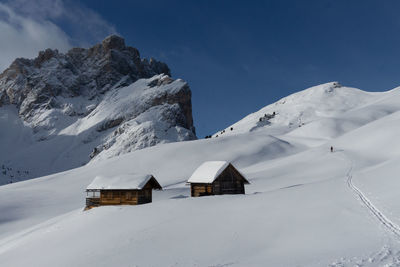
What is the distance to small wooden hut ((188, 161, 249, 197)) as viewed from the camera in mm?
32375

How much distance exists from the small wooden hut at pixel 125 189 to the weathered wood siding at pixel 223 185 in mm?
4883

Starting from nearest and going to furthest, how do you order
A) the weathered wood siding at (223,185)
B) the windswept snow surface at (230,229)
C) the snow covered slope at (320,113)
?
the windswept snow surface at (230,229) → the weathered wood siding at (223,185) → the snow covered slope at (320,113)

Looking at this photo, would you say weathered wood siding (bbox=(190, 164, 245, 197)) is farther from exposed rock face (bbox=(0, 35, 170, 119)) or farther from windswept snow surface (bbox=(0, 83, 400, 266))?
exposed rock face (bbox=(0, 35, 170, 119))

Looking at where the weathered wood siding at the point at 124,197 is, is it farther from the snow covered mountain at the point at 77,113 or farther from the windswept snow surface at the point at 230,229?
the snow covered mountain at the point at 77,113

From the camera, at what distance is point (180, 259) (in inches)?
523

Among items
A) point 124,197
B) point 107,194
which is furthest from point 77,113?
point 124,197

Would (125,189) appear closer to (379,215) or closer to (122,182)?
(122,182)

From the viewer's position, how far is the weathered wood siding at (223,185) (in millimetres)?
32478

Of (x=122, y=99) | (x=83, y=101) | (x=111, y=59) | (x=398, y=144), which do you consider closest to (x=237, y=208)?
(x=398, y=144)

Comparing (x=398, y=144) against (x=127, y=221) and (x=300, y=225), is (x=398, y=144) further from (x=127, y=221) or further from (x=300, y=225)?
(x=127, y=221)

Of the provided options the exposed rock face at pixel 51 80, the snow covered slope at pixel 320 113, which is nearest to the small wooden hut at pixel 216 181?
the snow covered slope at pixel 320 113

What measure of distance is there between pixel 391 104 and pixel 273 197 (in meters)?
125

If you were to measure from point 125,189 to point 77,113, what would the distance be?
153 m

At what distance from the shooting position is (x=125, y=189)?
32281 mm
